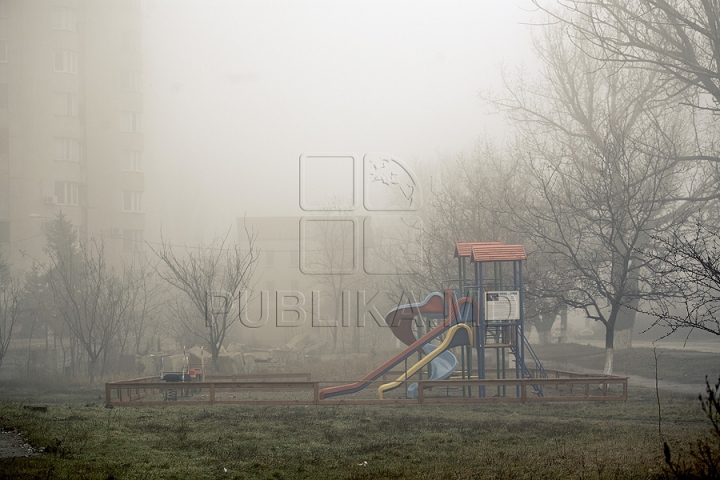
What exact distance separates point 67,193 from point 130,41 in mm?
13052

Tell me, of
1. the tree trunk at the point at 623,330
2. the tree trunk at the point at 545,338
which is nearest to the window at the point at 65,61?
the tree trunk at the point at 545,338

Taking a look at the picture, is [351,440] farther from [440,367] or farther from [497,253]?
[440,367]

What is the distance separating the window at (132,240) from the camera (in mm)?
53594

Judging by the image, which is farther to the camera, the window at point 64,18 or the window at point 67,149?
the window at point 67,149

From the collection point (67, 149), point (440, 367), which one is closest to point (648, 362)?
point (440, 367)

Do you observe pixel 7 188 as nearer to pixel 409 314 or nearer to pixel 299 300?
pixel 299 300

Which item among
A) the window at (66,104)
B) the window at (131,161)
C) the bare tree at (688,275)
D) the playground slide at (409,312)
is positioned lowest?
the playground slide at (409,312)

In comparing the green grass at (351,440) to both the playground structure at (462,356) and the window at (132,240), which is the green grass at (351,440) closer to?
the playground structure at (462,356)

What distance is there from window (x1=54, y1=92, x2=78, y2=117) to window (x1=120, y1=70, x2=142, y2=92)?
12.5 ft

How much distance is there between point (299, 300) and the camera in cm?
4581

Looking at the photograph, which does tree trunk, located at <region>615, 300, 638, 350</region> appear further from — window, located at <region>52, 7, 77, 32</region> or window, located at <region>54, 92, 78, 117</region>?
window, located at <region>52, 7, 77, 32</region>

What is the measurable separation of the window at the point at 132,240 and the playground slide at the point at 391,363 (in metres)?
40.5

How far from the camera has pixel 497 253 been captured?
16.9m

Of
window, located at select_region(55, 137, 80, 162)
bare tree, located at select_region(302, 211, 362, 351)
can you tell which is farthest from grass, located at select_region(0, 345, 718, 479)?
window, located at select_region(55, 137, 80, 162)
